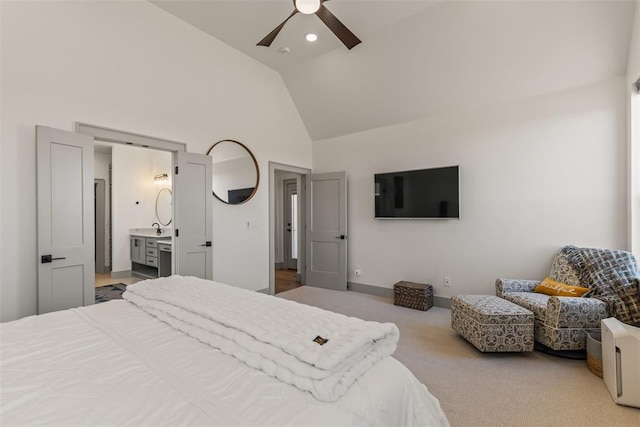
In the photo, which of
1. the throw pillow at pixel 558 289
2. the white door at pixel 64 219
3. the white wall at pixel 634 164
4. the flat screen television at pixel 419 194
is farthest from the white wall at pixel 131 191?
the white wall at pixel 634 164

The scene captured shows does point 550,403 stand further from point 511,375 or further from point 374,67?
point 374,67

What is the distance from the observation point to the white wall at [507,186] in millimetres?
3092

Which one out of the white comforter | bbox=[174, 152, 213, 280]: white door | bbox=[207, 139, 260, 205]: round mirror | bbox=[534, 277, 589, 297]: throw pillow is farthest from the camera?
bbox=[207, 139, 260, 205]: round mirror

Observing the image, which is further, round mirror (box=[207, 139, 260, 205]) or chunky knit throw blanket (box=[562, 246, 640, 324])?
round mirror (box=[207, 139, 260, 205])

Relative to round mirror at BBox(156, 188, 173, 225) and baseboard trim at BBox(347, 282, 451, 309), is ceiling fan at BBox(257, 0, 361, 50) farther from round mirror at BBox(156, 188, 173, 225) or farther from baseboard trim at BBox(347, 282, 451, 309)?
round mirror at BBox(156, 188, 173, 225)

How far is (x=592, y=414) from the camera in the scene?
6.10ft

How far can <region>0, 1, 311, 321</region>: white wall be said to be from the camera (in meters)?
2.36

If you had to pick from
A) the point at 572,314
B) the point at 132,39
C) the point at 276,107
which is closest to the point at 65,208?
the point at 132,39

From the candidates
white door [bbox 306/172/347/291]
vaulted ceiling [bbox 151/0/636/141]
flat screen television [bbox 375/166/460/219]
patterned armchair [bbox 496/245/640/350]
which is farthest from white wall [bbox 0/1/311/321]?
patterned armchair [bbox 496/245/640/350]

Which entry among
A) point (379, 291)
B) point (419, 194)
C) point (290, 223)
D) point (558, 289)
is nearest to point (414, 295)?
point (379, 291)

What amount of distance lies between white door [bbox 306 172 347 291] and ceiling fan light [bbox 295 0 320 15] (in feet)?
9.17

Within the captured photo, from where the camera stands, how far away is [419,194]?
13.7 ft

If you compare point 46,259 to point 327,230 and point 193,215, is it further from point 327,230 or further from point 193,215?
point 327,230

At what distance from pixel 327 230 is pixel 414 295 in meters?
1.83
